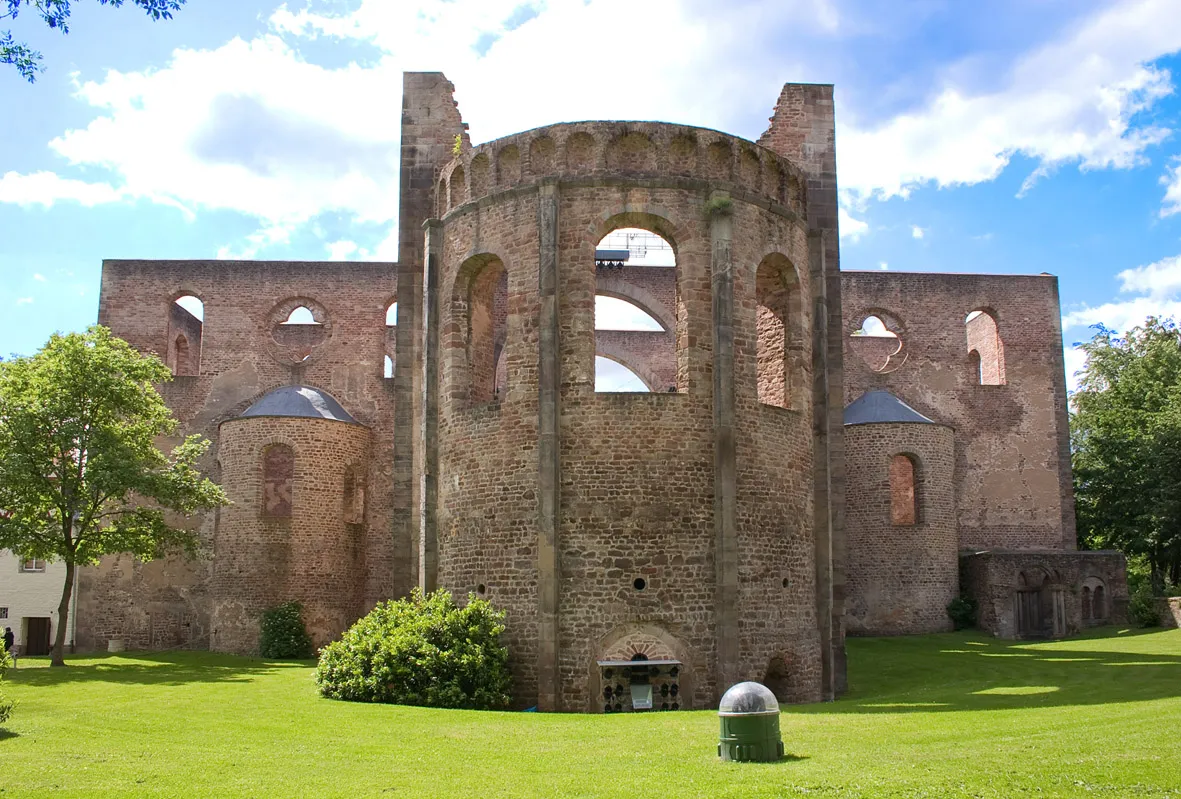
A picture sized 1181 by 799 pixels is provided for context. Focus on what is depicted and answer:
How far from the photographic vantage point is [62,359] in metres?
22.1

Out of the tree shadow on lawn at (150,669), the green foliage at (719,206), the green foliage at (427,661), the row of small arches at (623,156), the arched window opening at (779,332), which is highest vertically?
the row of small arches at (623,156)

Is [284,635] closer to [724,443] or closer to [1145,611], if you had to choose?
[724,443]

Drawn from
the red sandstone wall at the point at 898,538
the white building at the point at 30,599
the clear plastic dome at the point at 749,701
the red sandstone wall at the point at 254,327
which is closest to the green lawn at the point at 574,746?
the clear plastic dome at the point at 749,701

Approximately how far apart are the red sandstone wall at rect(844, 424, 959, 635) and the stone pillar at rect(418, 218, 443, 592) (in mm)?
14530

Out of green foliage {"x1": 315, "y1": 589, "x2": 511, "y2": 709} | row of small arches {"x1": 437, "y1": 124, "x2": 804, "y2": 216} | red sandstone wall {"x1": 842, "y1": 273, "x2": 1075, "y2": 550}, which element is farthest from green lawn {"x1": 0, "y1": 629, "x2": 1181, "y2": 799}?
red sandstone wall {"x1": 842, "y1": 273, "x2": 1075, "y2": 550}

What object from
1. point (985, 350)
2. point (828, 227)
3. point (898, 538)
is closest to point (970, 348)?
point (985, 350)

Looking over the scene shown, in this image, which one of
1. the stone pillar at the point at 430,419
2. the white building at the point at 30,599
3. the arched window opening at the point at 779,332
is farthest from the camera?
the white building at the point at 30,599

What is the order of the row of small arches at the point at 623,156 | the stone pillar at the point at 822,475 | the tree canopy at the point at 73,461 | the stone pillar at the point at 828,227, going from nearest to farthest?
1. the row of small arches at the point at 623,156
2. the stone pillar at the point at 822,475
3. the stone pillar at the point at 828,227
4. the tree canopy at the point at 73,461

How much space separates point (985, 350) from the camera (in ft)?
115

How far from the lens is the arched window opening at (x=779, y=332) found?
713 inches

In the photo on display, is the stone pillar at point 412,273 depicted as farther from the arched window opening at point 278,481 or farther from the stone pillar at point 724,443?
the arched window opening at point 278,481

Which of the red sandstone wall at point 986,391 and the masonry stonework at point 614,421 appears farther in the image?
the red sandstone wall at point 986,391

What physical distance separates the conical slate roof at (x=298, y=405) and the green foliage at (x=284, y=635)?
480 centimetres

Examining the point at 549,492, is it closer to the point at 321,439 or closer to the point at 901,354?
the point at 321,439
